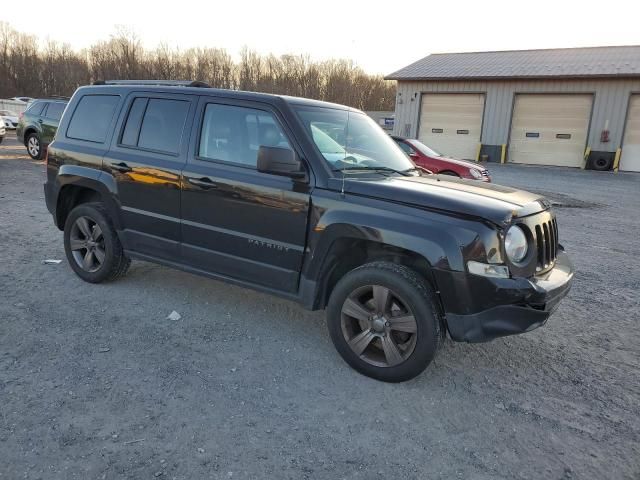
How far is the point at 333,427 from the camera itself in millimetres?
2787

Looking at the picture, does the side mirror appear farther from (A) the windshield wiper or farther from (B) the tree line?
(B) the tree line

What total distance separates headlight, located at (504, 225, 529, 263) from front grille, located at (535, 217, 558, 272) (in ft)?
0.50

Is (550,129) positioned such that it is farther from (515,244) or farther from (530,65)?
(515,244)

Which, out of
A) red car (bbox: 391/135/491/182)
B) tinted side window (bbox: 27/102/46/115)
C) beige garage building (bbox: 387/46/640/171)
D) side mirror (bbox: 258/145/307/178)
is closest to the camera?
side mirror (bbox: 258/145/307/178)

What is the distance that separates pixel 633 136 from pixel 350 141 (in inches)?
861

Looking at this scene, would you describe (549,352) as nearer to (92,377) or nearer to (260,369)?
(260,369)

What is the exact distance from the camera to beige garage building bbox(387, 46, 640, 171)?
21.0 m

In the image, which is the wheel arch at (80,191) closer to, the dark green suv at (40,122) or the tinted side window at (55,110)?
the dark green suv at (40,122)

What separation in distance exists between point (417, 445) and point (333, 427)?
0.49 m

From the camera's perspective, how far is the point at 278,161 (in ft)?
10.9

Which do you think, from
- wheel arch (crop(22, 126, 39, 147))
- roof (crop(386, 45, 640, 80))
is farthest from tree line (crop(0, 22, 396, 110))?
wheel arch (crop(22, 126, 39, 147))

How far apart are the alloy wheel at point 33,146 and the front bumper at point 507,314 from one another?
15693mm

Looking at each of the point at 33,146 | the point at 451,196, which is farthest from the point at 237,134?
the point at 33,146

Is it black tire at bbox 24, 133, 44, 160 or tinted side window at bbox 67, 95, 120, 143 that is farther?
black tire at bbox 24, 133, 44, 160
